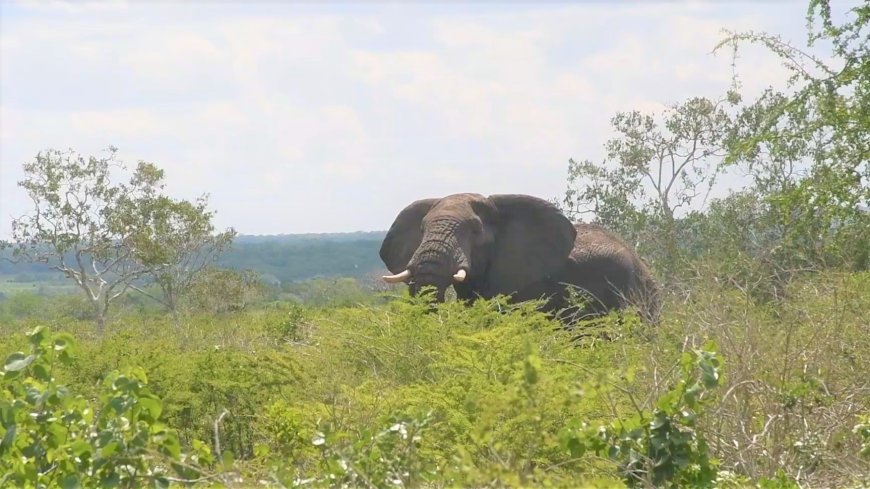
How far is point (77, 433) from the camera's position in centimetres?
652

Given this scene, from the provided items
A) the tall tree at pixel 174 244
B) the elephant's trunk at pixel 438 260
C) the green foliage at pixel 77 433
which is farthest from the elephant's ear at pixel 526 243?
the tall tree at pixel 174 244

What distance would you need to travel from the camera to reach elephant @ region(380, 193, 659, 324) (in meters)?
15.4

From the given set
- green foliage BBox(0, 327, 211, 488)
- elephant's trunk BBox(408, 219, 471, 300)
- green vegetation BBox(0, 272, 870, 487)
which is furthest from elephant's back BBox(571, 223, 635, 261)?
green foliage BBox(0, 327, 211, 488)

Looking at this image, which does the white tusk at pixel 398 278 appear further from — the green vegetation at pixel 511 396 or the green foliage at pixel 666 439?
the green foliage at pixel 666 439

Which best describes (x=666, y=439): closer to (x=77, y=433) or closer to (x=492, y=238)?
(x=77, y=433)

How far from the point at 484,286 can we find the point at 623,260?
1.55m

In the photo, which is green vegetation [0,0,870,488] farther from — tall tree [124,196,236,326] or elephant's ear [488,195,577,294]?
tall tree [124,196,236,326]

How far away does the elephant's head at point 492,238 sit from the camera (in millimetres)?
15203

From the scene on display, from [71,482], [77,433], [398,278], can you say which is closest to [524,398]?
[71,482]

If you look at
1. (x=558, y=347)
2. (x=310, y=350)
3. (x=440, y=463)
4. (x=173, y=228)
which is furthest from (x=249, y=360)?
(x=173, y=228)

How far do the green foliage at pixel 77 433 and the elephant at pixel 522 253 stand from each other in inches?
341

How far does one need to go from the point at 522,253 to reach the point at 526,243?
13 cm

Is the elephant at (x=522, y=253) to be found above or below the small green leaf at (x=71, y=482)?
above

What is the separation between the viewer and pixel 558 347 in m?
10.8
